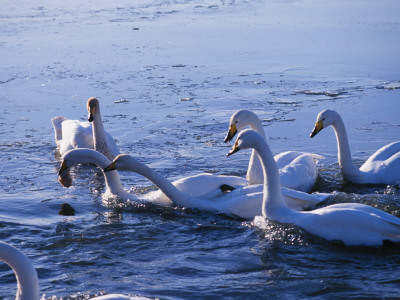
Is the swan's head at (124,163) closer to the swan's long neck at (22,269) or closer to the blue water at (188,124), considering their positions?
the blue water at (188,124)

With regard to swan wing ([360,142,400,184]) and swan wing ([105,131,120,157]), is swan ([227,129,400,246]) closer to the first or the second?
swan wing ([360,142,400,184])

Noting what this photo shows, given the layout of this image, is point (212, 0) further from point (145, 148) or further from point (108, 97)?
point (145, 148)

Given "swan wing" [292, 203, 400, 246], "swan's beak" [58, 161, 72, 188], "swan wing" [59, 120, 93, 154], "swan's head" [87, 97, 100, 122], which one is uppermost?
"swan's head" [87, 97, 100, 122]

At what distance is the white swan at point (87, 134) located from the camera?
10070 mm

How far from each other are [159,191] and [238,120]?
4.99 feet

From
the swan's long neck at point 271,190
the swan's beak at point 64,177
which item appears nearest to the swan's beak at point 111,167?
the swan's beak at point 64,177

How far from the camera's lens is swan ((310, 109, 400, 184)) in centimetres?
866

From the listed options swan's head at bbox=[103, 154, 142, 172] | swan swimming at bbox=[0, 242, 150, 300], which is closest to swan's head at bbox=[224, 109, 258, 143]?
swan's head at bbox=[103, 154, 142, 172]

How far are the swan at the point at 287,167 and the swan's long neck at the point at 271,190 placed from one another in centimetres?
126

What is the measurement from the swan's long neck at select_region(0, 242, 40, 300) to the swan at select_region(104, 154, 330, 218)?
3481 millimetres

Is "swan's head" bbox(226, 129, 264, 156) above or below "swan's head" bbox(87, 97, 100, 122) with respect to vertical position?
below

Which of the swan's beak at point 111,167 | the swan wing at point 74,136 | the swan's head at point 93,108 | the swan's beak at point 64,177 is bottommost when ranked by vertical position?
the swan's beak at point 64,177

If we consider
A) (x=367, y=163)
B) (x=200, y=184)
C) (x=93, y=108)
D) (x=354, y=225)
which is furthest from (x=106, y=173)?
(x=367, y=163)

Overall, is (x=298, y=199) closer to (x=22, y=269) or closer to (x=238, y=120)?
(x=238, y=120)
